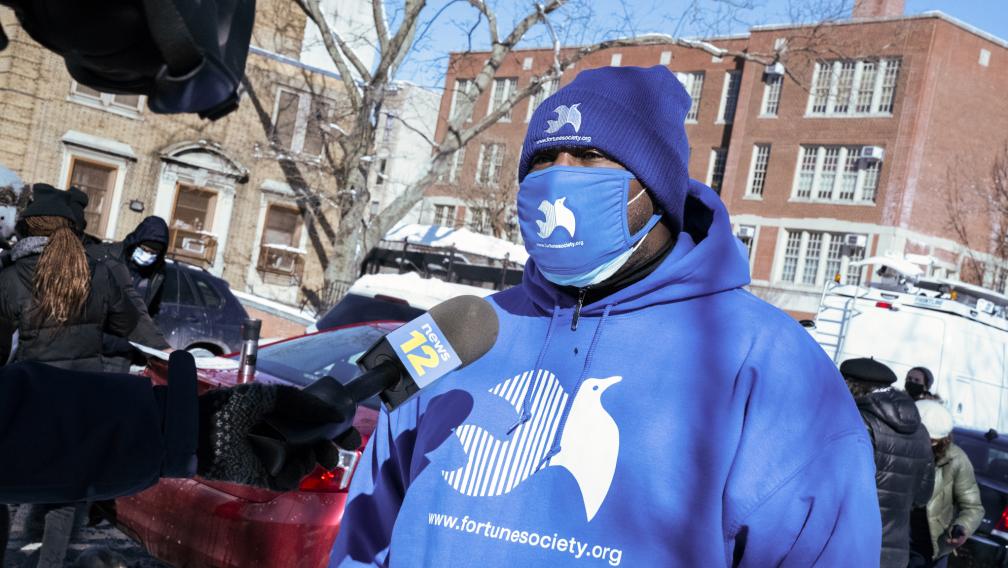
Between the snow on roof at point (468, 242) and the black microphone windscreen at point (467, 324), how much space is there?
68.8 ft

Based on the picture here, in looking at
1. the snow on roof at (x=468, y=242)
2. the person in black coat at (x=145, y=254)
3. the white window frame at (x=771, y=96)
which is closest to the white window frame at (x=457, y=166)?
the white window frame at (x=771, y=96)

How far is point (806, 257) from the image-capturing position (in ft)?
Result: 119

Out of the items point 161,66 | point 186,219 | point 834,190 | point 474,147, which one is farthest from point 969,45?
point 161,66

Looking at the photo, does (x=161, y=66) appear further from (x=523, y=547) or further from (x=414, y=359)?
(x=523, y=547)

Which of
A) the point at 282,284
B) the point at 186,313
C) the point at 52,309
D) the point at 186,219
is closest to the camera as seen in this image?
the point at 52,309

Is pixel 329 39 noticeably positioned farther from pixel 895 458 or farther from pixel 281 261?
pixel 895 458

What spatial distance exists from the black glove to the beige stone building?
25185mm


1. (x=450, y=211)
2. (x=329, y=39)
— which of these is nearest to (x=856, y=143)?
(x=450, y=211)

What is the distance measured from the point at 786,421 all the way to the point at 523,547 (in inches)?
23.6

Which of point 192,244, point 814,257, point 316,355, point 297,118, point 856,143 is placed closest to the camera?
point 316,355

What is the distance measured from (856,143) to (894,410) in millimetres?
31816

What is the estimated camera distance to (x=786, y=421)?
191cm

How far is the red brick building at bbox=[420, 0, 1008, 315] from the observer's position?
33.9 meters

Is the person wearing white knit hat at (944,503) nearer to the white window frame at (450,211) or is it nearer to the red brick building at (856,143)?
the red brick building at (856,143)
